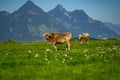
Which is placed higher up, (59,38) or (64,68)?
(59,38)

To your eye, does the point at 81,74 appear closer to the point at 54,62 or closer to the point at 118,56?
the point at 54,62

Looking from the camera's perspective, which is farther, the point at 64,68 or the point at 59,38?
the point at 59,38

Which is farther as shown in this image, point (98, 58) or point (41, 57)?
point (41, 57)

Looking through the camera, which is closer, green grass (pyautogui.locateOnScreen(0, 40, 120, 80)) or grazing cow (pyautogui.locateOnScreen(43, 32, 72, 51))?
green grass (pyautogui.locateOnScreen(0, 40, 120, 80))

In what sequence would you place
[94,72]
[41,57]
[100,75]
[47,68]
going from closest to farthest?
[100,75]
[94,72]
[47,68]
[41,57]

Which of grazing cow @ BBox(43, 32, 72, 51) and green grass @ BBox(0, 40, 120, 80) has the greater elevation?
grazing cow @ BBox(43, 32, 72, 51)

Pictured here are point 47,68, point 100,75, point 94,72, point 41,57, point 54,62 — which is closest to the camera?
point 100,75

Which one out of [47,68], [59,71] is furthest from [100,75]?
[47,68]

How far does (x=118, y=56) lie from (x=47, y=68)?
6.31 metres

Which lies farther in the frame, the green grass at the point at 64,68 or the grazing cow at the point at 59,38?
the grazing cow at the point at 59,38

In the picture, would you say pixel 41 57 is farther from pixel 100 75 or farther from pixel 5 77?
pixel 100 75

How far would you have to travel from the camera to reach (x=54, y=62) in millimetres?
20453

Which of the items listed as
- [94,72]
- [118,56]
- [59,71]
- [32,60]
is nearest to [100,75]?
[94,72]

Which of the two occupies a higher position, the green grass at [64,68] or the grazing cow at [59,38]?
the grazing cow at [59,38]
